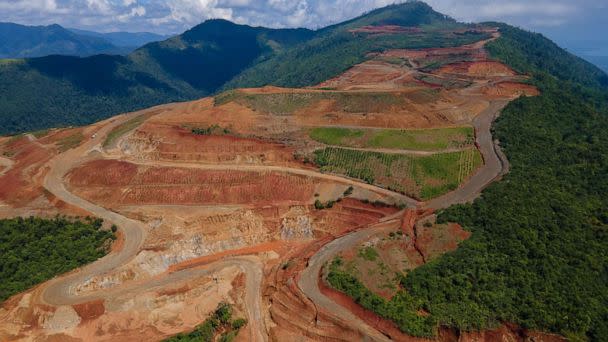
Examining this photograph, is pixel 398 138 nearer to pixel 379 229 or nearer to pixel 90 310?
pixel 379 229

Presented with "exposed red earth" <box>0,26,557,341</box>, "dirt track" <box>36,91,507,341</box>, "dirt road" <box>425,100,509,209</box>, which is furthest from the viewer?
"dirt road" <box>425,100,509,209</box>

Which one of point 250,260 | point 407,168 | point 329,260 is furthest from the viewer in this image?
point 407,168

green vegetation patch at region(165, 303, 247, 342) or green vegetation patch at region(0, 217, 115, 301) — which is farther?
green vegetation patch at region(0, 217, 115, 301)

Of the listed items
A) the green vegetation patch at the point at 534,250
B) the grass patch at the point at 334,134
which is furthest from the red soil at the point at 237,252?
the grass patch at the point at 334,134

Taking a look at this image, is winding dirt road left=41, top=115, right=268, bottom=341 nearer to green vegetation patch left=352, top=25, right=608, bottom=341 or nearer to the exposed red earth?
the exposed red earth

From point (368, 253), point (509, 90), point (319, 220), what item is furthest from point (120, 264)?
point (509, 90)

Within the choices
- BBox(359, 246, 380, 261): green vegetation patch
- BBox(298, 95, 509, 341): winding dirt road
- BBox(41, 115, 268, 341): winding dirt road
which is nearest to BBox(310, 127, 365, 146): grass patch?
BBox(298, 95, 509, 341): winding dirt road

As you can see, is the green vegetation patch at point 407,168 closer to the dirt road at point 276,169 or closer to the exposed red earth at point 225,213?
the dirt road at point 276,169
